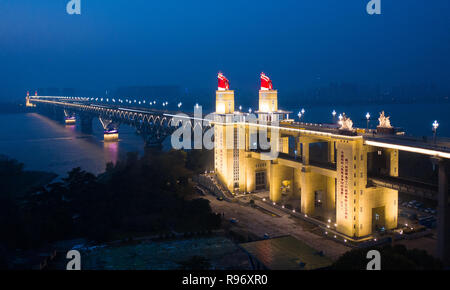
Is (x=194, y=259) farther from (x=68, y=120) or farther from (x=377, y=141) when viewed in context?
(x=68, y=120)

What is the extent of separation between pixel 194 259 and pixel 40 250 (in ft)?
22.0

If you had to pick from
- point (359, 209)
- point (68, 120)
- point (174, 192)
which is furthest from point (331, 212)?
point (68, 120)

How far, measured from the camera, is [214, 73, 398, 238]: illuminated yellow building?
1678 centimetres

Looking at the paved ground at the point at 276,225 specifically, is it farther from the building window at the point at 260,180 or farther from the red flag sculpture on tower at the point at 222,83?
the red flag sculpture on tower at the point at 222,83

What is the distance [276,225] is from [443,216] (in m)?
7.34

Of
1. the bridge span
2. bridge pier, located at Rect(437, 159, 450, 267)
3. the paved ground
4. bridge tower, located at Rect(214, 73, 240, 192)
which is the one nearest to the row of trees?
the paved ground

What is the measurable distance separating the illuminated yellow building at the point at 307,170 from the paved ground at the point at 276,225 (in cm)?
98

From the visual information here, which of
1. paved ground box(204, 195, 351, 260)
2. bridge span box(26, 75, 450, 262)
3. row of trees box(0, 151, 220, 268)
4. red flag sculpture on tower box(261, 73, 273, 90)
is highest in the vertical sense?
red flag sculpture on tower box(261, 73, 273, 90)

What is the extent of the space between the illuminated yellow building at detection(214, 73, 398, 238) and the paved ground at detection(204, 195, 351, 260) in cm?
98

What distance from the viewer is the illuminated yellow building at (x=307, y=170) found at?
16.8 m

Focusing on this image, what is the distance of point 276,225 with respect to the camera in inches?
750

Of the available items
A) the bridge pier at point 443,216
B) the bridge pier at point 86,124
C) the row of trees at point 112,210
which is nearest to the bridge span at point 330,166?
the bridge pier at point 443,216

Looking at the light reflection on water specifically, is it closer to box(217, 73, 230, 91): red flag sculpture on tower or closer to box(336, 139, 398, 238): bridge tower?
box(217, 73, 230, 91): red flag sculpture on tower
